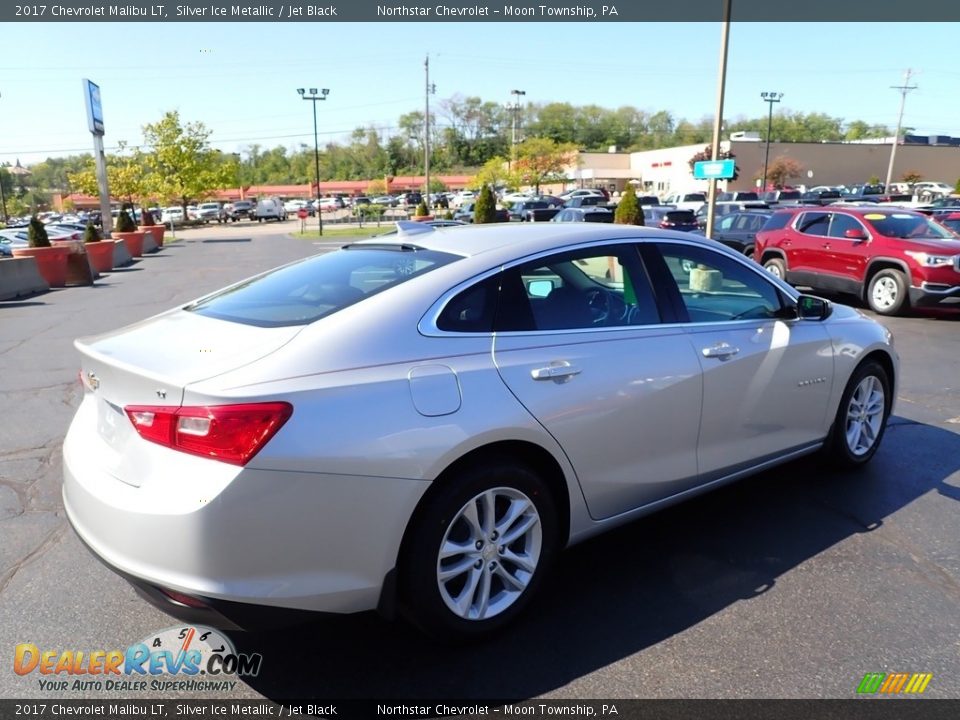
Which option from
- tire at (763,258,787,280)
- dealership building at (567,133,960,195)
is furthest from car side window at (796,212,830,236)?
dealership building at (567,133,960,195)

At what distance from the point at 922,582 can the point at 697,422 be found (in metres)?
1.26

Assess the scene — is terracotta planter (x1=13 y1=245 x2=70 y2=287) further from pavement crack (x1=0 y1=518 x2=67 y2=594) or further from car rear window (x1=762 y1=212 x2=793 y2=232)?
car rear window (x1=762 y1=212 x2=793 y2=232)

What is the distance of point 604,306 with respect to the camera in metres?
3.46

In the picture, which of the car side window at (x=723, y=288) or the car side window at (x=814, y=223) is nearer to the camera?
the car side window at (x=723, y=288)

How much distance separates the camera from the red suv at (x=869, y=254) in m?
10.8

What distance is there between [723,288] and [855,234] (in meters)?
9.33

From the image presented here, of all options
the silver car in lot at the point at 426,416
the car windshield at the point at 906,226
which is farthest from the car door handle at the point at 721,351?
the car windshield at the point at 906,226

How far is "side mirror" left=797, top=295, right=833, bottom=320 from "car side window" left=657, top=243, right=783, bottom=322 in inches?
5.2

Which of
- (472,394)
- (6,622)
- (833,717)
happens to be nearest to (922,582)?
(833,717)

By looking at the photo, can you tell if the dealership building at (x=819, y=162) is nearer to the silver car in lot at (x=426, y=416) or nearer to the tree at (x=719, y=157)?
the tree at (x=719, y=157)

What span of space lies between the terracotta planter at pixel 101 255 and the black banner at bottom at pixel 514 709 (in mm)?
21686

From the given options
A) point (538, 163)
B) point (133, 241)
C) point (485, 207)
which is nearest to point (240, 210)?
point (538, 163)

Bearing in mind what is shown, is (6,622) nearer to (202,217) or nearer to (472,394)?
(472,394)

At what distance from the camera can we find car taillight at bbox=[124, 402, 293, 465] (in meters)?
2.30
